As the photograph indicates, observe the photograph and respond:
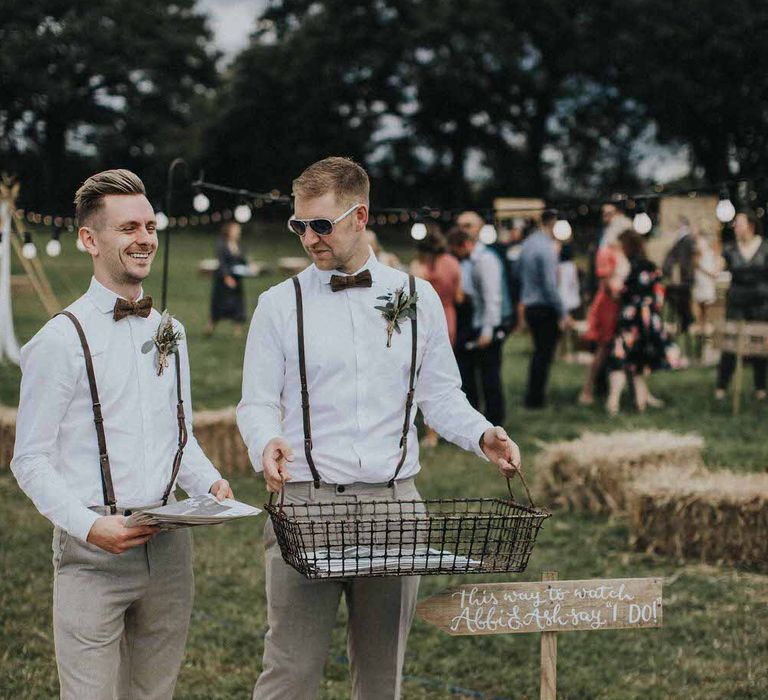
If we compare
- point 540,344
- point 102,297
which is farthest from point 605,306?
point 102,297

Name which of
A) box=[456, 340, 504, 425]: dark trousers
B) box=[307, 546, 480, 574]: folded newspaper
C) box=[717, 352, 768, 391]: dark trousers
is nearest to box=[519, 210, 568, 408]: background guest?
box=[456, 340, 504, 425]: dark trousers

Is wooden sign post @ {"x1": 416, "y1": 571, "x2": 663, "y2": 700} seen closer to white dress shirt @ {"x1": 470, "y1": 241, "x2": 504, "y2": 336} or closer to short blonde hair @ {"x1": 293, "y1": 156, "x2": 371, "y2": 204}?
short blonde hair @ {"x1": 293, "y1": 156, "x2": 371, "y2": 204}

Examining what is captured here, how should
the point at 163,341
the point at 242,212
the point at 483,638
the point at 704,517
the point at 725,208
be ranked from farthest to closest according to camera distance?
the point at 242,212
the point at 704,517
the point at 725,208
the point at 483,638
the point at 163,341

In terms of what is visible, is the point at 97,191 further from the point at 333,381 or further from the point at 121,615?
the point at 121,615

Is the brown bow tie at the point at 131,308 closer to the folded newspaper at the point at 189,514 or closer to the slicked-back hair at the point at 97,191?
the slicked-back hair at the point at 97,191

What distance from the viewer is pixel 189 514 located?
118 inches

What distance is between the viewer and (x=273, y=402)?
3.55 m

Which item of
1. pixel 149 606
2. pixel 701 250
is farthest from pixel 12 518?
pixel 701 250

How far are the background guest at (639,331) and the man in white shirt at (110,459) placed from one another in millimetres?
8952

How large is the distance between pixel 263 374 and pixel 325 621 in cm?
79

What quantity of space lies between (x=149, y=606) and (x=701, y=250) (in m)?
13.5

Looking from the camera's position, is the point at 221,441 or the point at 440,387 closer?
the point at 440,387

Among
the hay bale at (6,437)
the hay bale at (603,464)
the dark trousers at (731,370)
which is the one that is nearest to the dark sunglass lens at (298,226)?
the hay bale at (603,464)

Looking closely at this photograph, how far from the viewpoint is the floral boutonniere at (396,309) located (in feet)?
11.7
